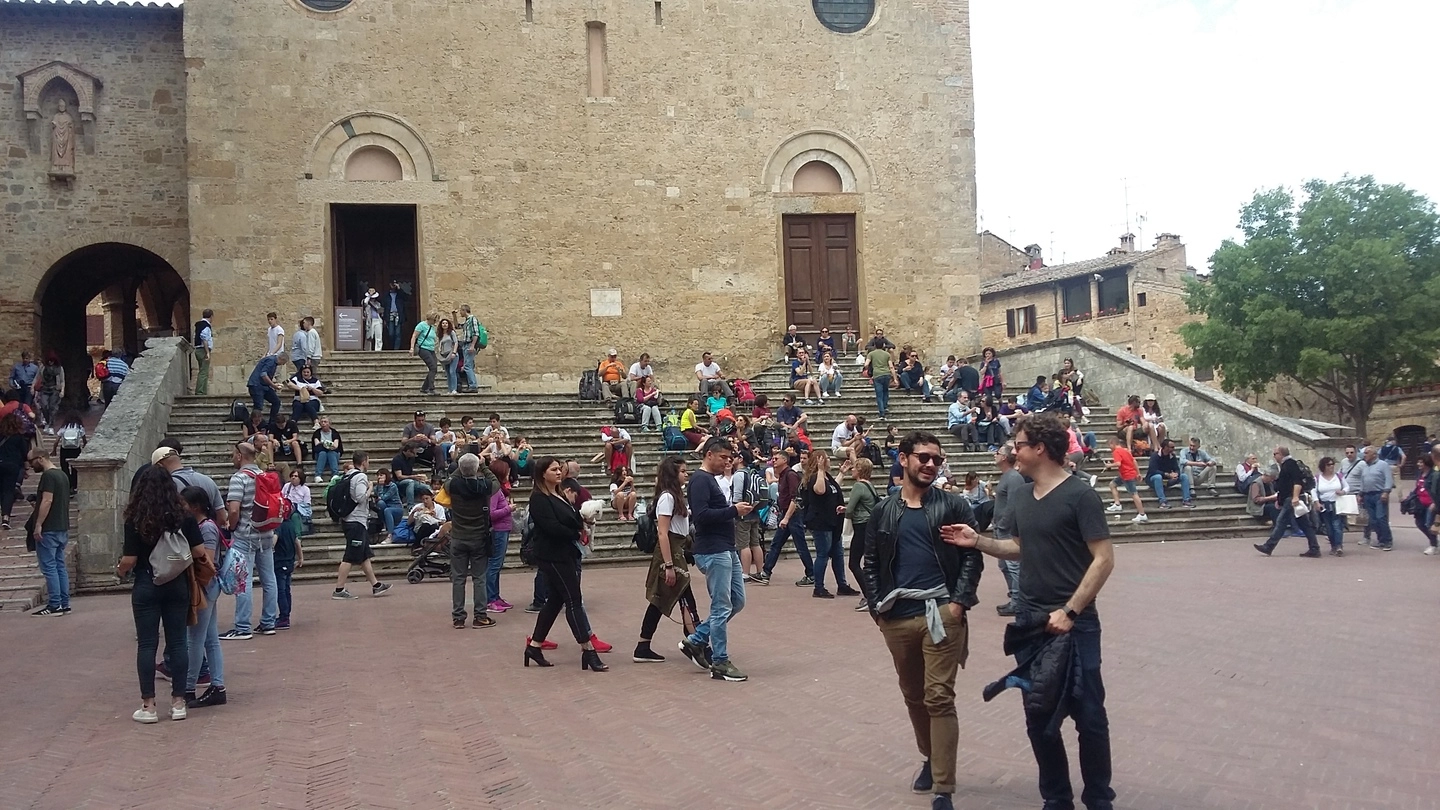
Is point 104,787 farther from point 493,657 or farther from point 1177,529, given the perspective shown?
point 1177,529

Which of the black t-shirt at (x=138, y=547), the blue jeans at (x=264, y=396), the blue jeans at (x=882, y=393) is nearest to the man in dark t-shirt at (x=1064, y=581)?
the black t-shirt at (x=138, y=547)

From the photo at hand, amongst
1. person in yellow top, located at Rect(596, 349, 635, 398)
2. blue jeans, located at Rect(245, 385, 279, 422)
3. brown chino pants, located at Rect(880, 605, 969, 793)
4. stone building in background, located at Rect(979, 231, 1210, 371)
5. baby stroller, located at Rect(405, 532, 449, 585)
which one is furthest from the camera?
stone building in background, located at Rect(979, 231, 1210, 371)

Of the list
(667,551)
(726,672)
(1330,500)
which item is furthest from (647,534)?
(1330,500)

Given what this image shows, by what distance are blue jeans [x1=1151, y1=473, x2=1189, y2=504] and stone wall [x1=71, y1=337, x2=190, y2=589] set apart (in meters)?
14.8

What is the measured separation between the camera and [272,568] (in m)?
10.6

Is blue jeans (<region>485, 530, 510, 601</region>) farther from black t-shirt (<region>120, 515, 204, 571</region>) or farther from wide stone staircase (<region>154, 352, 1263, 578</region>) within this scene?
black t-shirt (<region>120, 515, 204, 571</region>)

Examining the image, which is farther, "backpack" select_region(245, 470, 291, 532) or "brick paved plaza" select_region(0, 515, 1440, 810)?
"backpack" select_region(245, 470, 291, 532)

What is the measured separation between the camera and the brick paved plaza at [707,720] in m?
5.72

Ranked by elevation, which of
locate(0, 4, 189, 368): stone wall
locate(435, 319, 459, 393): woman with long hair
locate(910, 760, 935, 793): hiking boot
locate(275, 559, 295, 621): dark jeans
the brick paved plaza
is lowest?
the brick paved plaza

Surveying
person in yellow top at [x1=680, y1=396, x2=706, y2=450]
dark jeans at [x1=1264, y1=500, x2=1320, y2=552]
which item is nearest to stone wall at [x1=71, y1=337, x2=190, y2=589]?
person in yellow top at [x1=680, y1=396, x2=706, y2=450]

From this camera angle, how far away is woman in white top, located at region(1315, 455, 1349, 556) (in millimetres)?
15641

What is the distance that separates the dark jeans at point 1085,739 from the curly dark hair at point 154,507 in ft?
17.3

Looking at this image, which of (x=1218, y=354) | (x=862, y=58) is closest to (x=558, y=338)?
(x=862, y=58)

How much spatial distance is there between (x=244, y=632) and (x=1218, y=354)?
3425 cm
